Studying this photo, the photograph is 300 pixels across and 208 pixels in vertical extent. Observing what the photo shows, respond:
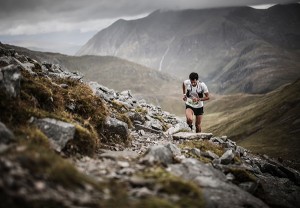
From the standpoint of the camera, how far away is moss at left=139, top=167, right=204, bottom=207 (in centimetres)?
819

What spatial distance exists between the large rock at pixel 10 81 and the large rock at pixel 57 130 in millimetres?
1465

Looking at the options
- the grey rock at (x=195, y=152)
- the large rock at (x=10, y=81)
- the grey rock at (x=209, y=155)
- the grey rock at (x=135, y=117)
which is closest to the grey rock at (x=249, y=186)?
the grey rock at (x=195, y=152)

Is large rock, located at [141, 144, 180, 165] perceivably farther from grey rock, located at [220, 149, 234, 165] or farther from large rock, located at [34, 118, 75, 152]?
grey rock, located at [220, 149, 234, 165]

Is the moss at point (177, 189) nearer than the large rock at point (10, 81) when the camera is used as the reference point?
Yes

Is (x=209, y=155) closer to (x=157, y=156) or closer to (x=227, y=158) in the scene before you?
(x=227, y=158)

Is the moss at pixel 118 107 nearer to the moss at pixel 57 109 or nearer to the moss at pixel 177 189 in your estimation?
the moss at pixel 57 109

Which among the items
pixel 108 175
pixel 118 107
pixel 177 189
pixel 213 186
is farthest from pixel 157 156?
pixel 118 107

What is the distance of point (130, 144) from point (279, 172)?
44.7 ft

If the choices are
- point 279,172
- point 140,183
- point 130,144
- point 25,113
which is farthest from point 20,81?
point 279,172

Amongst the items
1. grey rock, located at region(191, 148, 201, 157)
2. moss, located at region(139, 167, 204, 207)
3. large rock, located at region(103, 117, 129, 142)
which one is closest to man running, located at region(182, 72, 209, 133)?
grey rock, located at region(191, 148, 201, 157)

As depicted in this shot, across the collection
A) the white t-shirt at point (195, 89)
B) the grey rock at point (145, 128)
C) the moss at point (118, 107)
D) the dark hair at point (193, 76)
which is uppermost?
the dark hair at point (193, 76)

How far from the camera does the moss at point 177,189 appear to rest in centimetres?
819

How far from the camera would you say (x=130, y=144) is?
17234mm

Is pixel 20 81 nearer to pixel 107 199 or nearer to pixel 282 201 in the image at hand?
pixel 107 199
